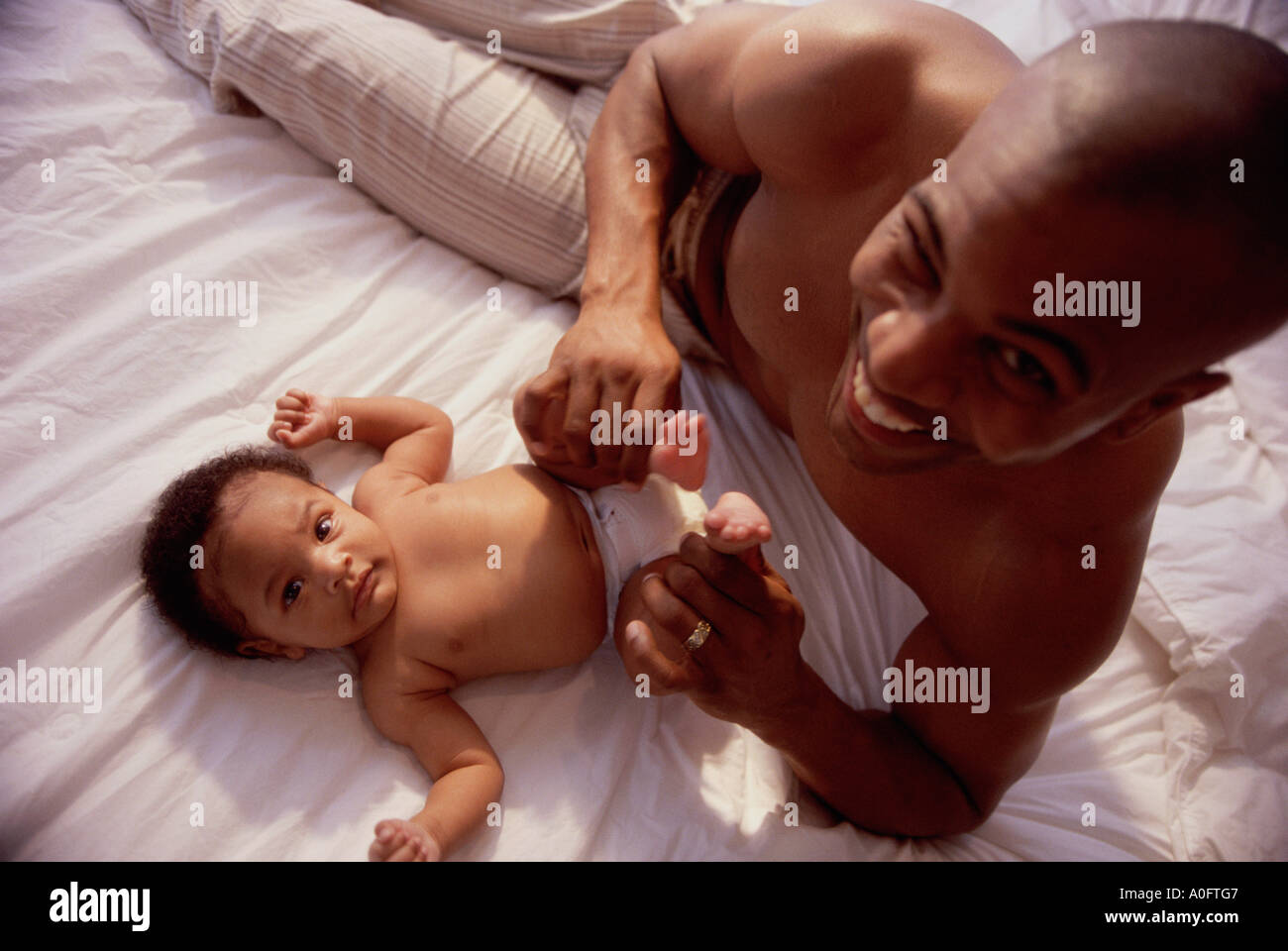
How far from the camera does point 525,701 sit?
1.20 m

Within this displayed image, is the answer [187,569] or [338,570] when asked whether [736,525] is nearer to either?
[338,570]

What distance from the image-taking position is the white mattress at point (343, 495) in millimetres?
1082

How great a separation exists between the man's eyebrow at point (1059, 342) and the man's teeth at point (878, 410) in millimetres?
148

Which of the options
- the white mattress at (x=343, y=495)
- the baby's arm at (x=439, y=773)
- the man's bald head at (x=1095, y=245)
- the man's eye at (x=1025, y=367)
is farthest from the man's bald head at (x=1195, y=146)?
the baby's arm at (x=439, y=773)

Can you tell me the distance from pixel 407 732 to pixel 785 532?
0.61 meters

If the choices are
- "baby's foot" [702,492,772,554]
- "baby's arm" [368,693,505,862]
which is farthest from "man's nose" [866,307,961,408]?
"baby's arm" [368,693,505,862]

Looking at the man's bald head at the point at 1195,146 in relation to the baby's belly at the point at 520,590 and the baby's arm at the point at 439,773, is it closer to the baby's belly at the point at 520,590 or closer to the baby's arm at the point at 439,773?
the baby's belly at the point at 520,590

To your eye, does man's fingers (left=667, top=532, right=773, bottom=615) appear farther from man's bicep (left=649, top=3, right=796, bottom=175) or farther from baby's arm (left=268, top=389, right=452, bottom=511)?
man's bicep (left=649, top=3, right=796, bottom=175)

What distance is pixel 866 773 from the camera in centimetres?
111

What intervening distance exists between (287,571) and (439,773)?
1.05ft

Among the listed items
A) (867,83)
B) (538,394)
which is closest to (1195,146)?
(867,83)

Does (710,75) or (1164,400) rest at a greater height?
(710,75)

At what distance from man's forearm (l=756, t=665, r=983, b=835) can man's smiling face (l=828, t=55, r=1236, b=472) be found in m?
0.42

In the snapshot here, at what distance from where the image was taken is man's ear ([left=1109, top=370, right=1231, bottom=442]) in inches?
29.0
